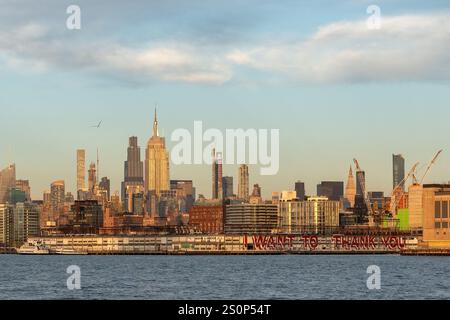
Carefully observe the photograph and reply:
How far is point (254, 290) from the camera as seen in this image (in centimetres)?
8588

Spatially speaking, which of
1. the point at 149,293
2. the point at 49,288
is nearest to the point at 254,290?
the point at 149,293

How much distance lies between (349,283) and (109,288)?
23188 mm
